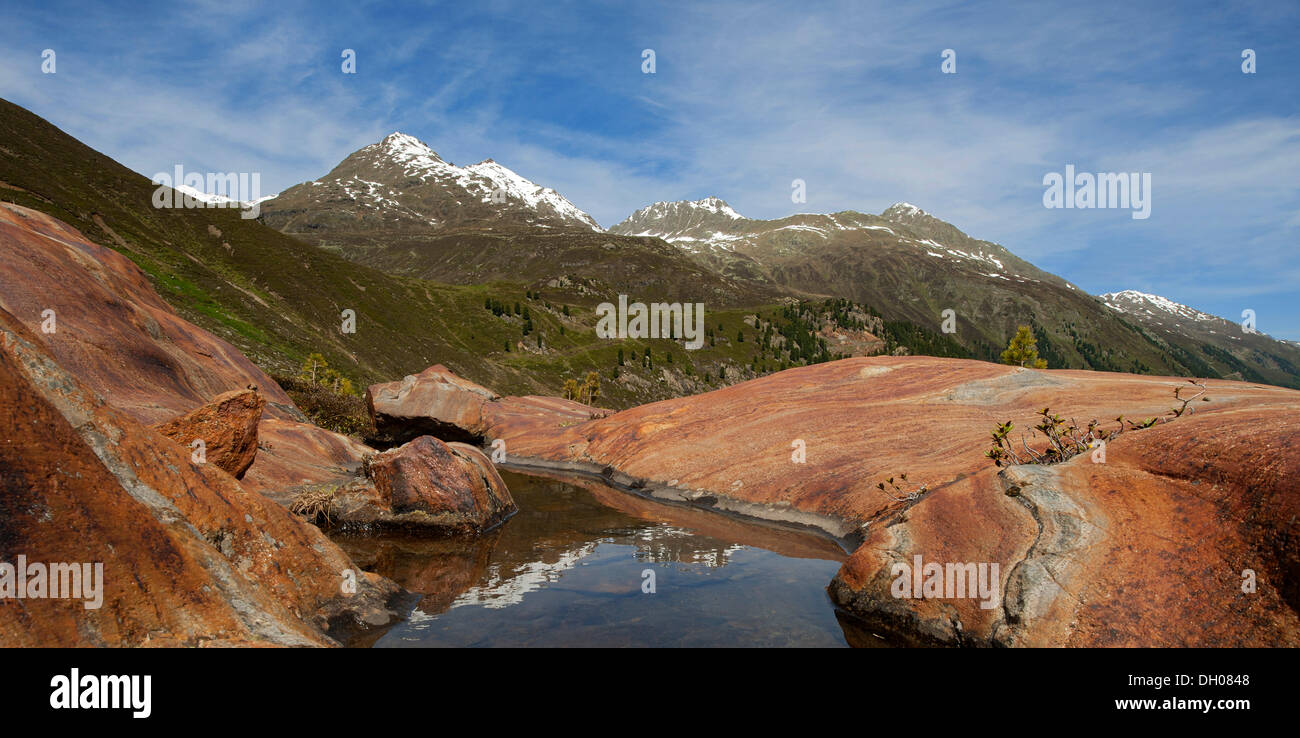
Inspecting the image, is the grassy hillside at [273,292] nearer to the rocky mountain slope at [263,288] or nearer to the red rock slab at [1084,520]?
the rocky mountain slope at [263,288]

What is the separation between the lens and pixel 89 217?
109 m

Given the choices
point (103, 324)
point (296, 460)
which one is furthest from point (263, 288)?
point (296, 460)

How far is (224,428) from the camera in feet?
54.5

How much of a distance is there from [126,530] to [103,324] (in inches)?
796

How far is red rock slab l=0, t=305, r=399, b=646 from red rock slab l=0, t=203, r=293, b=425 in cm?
932

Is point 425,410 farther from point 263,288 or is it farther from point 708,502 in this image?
point 263,288

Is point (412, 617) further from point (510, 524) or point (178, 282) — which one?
point (178, 282)

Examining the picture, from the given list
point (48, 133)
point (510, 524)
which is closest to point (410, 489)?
point (510, 524)

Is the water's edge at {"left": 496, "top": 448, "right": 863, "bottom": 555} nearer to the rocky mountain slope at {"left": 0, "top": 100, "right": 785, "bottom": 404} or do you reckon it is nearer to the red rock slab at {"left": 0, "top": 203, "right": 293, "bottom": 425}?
the red rock slab at {"left": 0, "top": 203, "right": 293, "bottom": 425}

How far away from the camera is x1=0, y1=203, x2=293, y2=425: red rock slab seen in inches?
817

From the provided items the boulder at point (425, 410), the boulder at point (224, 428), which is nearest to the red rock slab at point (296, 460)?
the boulder at point (224, 428)
